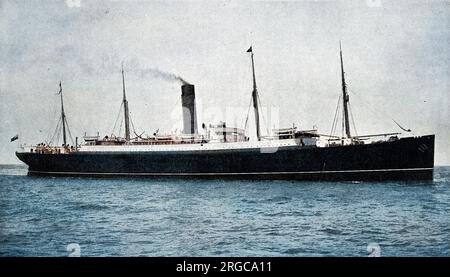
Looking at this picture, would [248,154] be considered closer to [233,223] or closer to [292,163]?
[292,163]

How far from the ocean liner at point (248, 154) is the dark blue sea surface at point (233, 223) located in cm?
508

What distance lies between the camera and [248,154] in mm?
27719

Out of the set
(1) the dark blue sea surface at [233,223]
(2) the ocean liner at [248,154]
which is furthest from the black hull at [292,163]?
(1) the dark blue sea surface at [233,223]

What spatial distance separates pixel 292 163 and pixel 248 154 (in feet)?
10.1

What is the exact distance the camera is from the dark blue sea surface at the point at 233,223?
10.3 metres

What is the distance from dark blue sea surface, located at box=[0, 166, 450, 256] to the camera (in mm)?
10312

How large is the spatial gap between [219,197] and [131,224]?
6044mm

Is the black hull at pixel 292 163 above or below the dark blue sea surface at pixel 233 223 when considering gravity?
above

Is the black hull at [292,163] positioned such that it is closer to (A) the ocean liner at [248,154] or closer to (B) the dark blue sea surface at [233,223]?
(A) the ocean liner at [248,154]

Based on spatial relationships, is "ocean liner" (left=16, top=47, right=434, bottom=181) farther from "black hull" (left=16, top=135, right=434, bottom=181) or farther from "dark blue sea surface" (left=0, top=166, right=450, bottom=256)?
"dark blue sea surface" (left=0, top=166, right=450, bottom=256)

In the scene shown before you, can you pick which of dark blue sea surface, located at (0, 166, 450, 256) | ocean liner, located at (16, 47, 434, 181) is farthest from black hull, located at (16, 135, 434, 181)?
dark blue sea surface, located at (0, 166, 450, 256)
